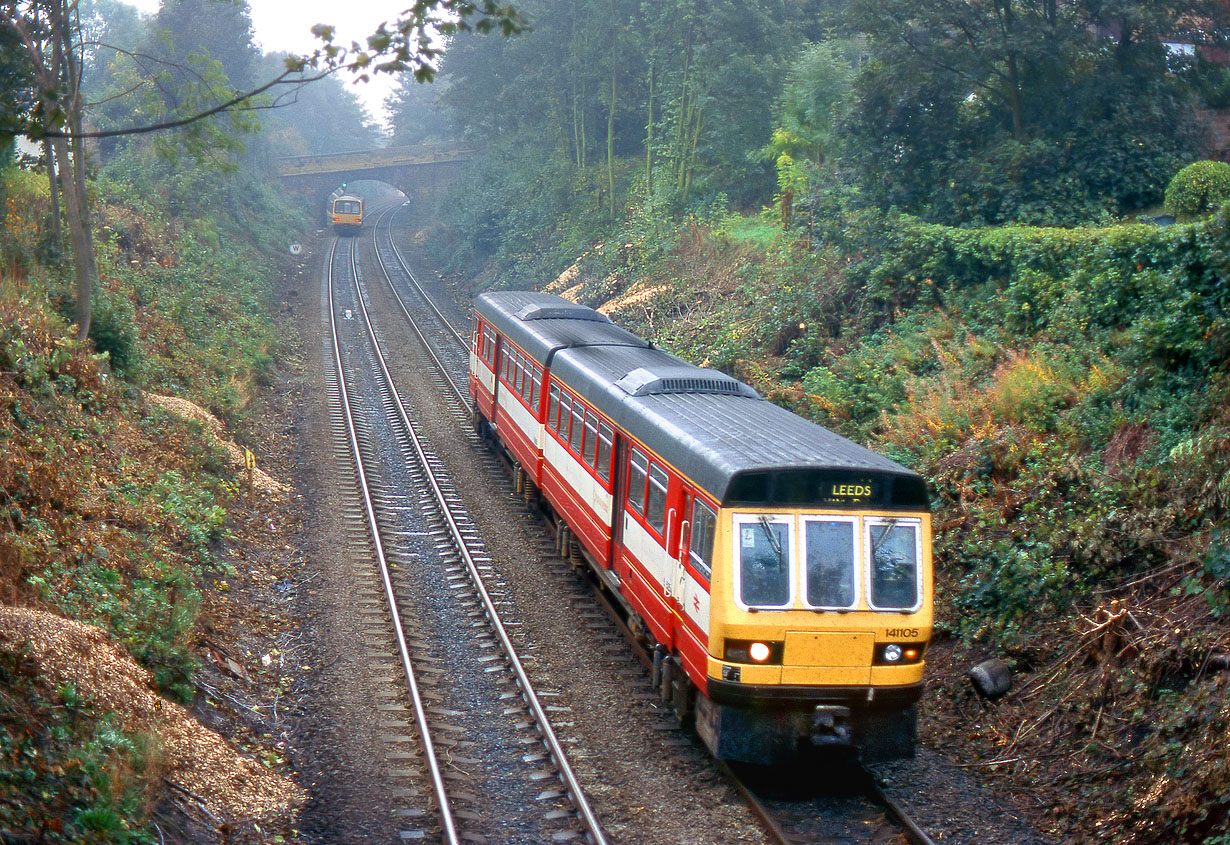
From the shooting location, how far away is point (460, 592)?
12352 mm

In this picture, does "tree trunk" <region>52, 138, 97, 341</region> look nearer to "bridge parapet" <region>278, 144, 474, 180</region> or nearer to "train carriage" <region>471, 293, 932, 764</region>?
"train carriage" <region>471, 293, 932, 764</region>

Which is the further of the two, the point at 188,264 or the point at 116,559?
the point at 188,264

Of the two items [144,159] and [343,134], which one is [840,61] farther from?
[343,134]

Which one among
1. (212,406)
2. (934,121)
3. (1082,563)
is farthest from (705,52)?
(1082,563)

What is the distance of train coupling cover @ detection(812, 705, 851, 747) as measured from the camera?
7.68 meters

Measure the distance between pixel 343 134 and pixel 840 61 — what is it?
7833cm

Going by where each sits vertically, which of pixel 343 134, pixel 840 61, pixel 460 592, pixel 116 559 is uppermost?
pixel 343 134

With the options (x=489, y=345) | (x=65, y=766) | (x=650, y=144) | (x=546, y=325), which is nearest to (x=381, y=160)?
(x=650, y=144)

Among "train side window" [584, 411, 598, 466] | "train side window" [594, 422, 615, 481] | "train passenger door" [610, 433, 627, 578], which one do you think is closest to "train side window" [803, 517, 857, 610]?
"train passenger door" [610, 433, 627, 578]

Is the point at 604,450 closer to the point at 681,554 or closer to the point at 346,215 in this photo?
the point at 681,554

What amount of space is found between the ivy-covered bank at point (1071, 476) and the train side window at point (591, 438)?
3.89 metres

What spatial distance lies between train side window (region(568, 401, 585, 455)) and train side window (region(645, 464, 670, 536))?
2.71 metres

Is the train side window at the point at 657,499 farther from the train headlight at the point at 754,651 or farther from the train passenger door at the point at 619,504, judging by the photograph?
the train headlight at the point at 754,651

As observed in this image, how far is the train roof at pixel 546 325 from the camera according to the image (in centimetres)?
1457
